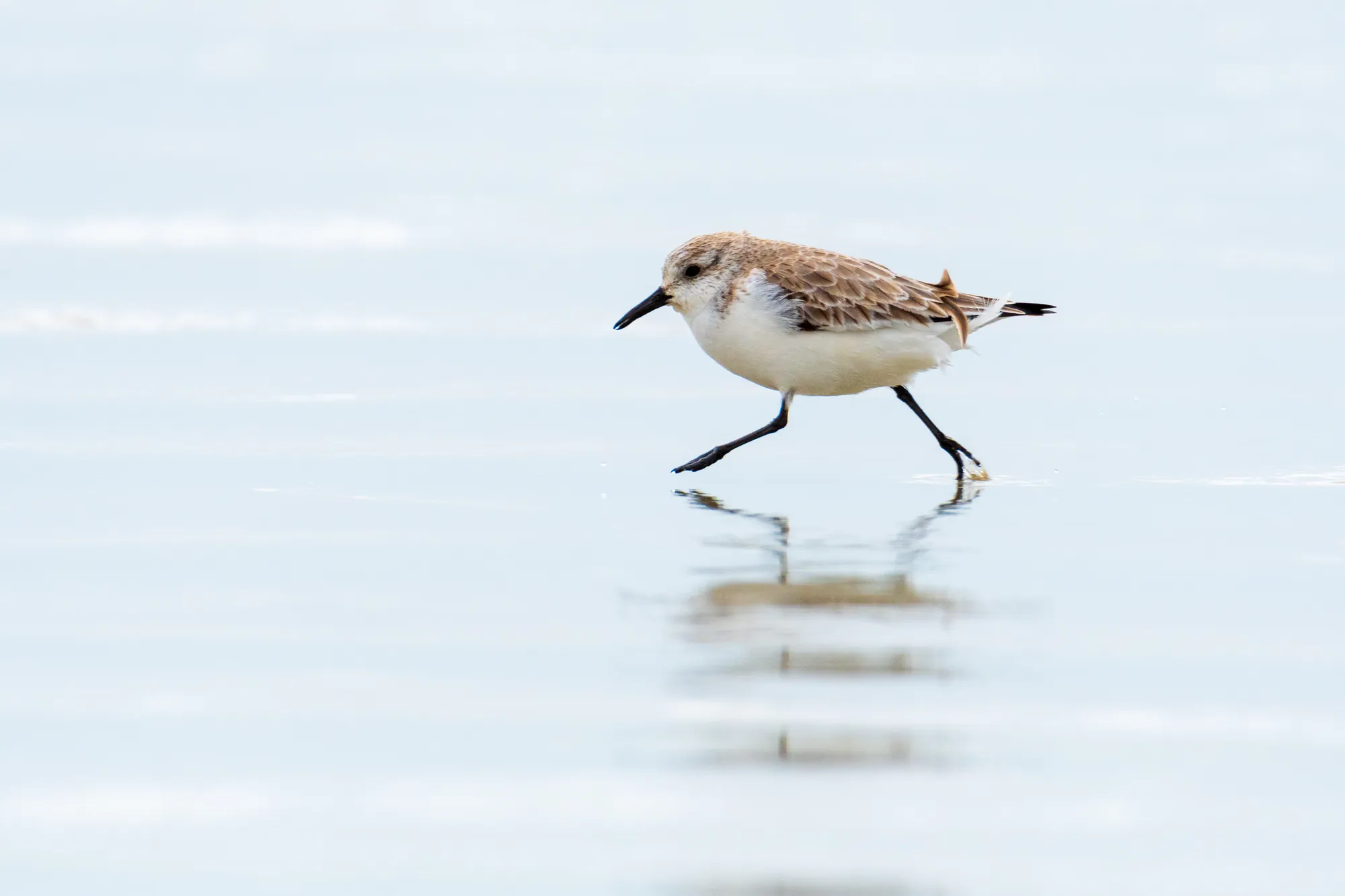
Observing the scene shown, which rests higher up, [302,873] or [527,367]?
[527,367]

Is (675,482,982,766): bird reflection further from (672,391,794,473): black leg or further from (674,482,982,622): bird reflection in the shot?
(672,391,794,473): black leg

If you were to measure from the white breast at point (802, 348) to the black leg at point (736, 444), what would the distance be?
90mm

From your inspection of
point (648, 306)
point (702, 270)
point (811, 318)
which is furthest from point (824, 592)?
point (648, 306)

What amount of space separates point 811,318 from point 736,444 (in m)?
0.66

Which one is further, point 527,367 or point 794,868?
point 527,367

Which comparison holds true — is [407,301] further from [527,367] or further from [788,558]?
[788,558]

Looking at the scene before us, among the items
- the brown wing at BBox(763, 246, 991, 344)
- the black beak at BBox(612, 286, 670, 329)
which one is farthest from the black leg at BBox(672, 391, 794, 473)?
the black beak at BBox(612, 286, 670, 329)

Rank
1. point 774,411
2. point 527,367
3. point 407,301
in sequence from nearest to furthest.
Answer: point 774,411
point 527,367
point 407,301

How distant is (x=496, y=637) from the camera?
6445mm

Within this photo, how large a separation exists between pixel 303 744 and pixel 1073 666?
218 cm

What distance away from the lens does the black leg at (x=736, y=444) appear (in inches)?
378

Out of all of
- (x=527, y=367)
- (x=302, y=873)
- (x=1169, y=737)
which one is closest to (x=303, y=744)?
(x=302, y=873)

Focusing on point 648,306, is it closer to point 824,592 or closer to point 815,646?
point 824,592

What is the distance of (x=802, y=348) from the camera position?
983 centimetres
